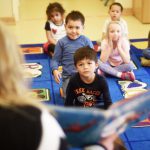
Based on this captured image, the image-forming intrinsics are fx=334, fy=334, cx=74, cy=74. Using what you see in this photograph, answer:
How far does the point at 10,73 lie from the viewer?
70 cm

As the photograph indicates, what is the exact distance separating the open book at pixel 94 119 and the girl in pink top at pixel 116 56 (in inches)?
66.9

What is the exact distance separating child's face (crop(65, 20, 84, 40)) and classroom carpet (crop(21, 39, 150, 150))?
412mm

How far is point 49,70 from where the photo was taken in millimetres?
2734

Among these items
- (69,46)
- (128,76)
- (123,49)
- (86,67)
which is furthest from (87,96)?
(123,49)

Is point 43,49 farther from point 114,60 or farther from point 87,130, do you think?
point 87,130

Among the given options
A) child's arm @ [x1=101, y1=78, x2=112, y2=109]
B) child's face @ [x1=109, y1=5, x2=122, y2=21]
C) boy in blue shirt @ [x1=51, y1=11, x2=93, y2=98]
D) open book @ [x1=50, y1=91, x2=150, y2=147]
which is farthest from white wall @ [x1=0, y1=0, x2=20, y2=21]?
open book @ [x1=50, y1=91, x2=150, y2=147]

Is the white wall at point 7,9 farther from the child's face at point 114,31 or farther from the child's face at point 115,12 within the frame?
the child's face at point 114,31

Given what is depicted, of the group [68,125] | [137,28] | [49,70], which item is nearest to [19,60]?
[68,125]

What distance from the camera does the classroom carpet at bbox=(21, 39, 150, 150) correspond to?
1.75 m

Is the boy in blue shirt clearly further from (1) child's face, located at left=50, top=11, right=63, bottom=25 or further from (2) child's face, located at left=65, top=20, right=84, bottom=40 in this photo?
(1) child's face, located at left=50, top=11, right=63, bottom=25

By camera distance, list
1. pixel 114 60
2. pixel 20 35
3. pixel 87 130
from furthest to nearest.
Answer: pixel 20 35 → pixel 114 60 → pixel 87 130

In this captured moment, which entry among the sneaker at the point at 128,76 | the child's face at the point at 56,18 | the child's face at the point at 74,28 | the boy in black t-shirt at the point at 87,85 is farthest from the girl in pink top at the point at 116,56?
the boy in black t-shirt at the point at 87,85

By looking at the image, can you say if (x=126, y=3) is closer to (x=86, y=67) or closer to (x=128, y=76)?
(x=128, y=76)

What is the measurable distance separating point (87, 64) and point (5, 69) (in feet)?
3.83
